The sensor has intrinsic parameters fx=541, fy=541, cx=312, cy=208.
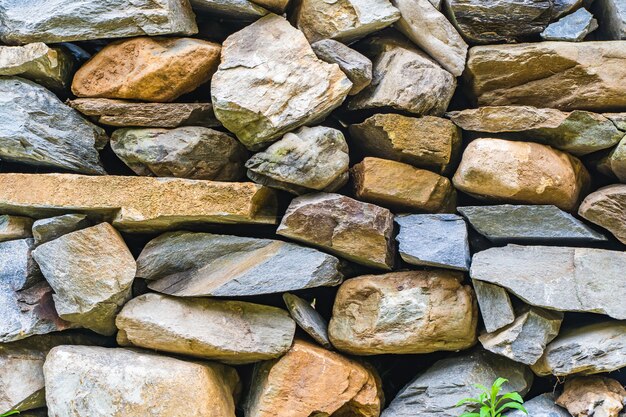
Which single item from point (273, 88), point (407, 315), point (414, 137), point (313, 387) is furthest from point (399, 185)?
point (313, 387)

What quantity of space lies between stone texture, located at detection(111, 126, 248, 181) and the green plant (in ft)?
3.94

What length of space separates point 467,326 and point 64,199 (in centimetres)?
156

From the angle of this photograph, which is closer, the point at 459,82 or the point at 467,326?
the point at 467,326

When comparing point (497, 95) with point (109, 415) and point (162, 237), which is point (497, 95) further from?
point (109, 415)

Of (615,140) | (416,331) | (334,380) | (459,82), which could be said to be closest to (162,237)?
(334,380)

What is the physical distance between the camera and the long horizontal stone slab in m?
1.95

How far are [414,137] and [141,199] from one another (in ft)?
3.37

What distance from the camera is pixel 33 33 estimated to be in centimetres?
203

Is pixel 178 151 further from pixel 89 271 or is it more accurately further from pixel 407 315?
pixel 407 315

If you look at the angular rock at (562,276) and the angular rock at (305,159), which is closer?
the angular rock at (562,276)

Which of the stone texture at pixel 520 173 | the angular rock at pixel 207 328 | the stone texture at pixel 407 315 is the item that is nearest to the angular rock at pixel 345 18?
the stone texture at pixel 520 173

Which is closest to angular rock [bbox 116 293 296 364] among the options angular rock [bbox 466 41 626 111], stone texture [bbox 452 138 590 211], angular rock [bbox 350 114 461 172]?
angular rock [bbox 350 114 461 172]

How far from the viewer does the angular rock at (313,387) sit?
6.28 ft

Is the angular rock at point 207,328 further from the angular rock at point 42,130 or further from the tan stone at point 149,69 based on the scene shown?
the tan stone at point 149,69
